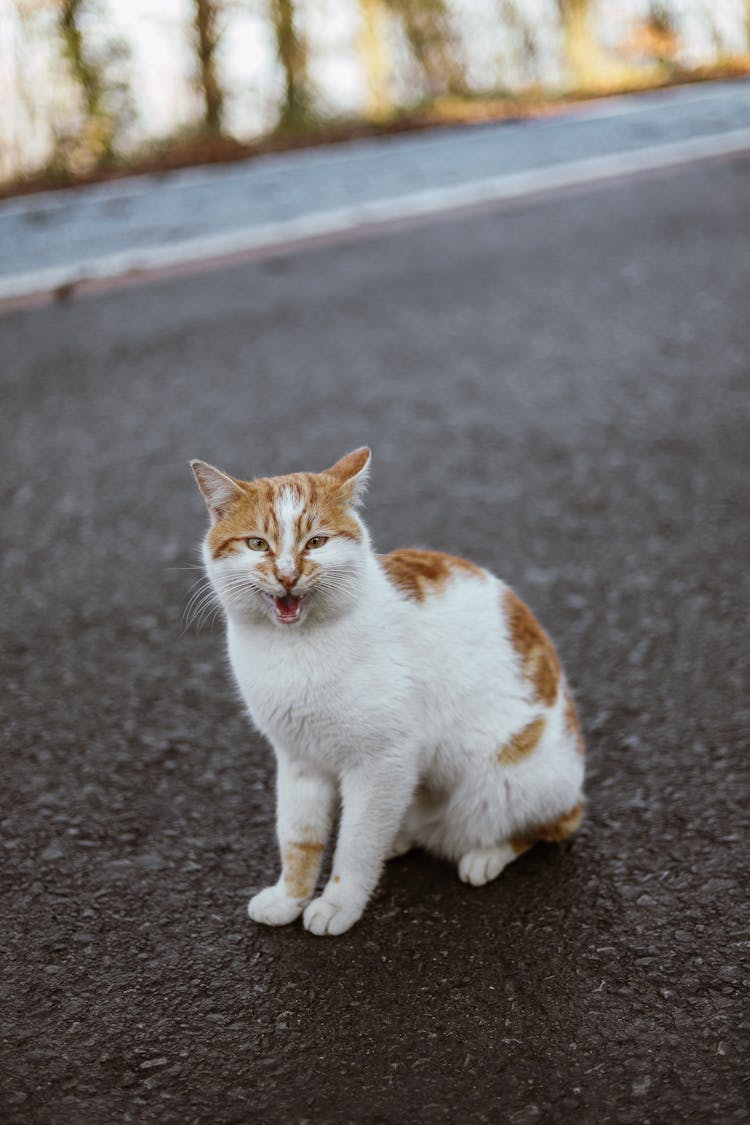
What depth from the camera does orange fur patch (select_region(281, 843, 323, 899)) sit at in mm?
2436

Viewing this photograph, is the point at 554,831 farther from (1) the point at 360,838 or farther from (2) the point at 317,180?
(2) the point at 317,180

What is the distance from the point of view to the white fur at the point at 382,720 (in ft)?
7.54

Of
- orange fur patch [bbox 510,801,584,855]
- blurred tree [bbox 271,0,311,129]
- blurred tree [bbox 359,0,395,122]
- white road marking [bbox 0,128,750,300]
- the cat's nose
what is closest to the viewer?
the cat's nose

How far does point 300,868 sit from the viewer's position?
243 centimetres

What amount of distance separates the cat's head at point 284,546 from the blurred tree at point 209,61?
347 inches

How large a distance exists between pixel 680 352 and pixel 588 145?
384 centimetres

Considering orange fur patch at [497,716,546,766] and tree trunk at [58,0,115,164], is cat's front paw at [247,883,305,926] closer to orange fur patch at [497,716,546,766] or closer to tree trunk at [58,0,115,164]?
orange fur patch at [497,716,546,766]

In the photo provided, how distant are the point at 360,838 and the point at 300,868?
0.16 meters

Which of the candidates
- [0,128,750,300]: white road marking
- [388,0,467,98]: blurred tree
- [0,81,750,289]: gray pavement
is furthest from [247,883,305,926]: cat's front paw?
[388,0,467,98]: blurred tree

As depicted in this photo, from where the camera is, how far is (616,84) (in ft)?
37.2

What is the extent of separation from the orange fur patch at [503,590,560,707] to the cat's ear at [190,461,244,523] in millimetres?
604

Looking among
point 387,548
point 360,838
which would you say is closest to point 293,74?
point 387,548

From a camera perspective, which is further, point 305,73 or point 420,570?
point 305,73

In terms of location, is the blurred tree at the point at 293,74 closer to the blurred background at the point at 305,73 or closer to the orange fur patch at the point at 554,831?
the blurred background at the point at 305,73
